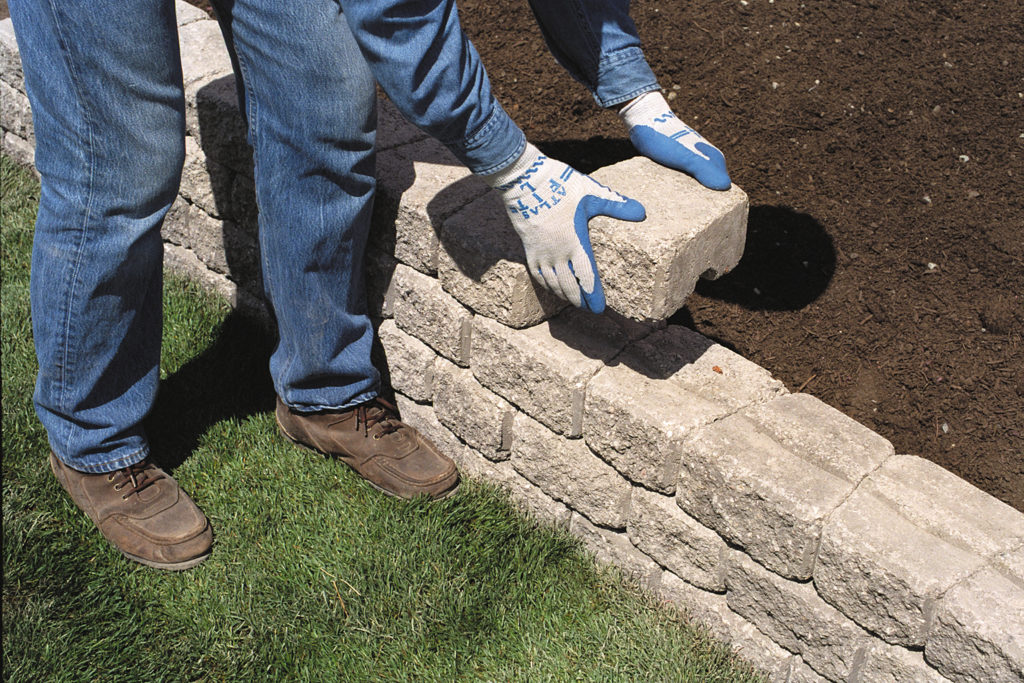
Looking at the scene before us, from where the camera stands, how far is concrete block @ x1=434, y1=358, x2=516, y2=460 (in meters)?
2.74

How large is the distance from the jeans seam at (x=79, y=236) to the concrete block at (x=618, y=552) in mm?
1457

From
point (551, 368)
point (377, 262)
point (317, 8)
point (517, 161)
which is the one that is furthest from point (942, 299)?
point (317, 8)

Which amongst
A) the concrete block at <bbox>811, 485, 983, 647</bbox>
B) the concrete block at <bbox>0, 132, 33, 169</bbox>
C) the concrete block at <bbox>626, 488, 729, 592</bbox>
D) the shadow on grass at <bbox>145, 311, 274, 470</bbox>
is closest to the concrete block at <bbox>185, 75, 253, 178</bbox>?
the shadow on grass at <bbox>145, 311, 274, 470</bbox>

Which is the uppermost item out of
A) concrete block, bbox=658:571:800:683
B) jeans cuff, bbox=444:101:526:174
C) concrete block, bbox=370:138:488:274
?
jeans cuff, bbox=444:101:526:174

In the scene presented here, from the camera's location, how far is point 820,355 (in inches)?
115

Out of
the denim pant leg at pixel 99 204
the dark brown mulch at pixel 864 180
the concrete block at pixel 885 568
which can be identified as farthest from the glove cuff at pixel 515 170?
→ the concrete block at pixel 885 568

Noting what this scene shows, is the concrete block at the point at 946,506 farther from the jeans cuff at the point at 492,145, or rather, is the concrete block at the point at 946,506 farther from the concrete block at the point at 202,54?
the concrete block at the point at 202,54

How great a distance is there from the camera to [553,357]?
250 cm

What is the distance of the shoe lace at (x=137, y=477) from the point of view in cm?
267

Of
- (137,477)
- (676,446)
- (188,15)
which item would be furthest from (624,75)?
(188,15)

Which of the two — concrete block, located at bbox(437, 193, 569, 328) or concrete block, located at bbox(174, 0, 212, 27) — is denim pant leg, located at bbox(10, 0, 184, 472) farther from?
concrete block, located at bbox(174, 0, 212, 27)

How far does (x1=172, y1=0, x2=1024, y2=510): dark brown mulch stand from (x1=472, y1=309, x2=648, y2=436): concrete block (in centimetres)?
41

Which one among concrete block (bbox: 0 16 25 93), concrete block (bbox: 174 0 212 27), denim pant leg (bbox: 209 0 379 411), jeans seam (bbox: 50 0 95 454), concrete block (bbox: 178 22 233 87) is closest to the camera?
jeans seam (bbox: 50 0 95 454)

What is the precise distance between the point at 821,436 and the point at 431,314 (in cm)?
117
